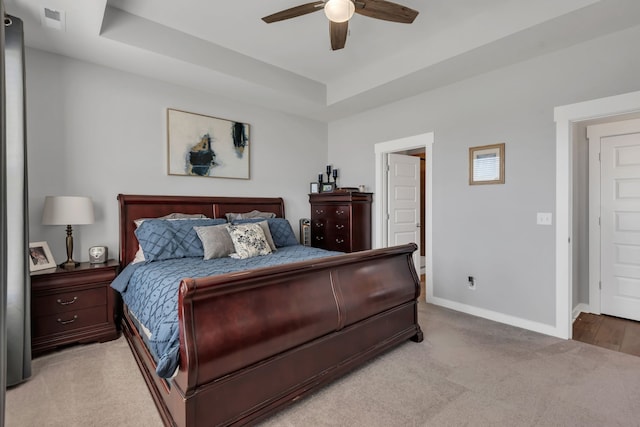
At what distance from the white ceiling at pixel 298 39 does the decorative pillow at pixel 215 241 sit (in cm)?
167

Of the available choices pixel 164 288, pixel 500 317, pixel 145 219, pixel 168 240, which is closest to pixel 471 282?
pixel 500 317

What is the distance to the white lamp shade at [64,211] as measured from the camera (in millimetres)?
2729

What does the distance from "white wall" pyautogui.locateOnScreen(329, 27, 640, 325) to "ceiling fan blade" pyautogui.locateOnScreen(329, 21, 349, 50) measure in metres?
Answer: 1.81

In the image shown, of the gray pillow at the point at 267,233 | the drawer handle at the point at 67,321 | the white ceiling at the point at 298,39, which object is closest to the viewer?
the white ceiling at the point at 298,39

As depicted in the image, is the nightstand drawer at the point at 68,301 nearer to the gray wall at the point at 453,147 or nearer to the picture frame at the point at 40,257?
the picture frame at the point at 40,257

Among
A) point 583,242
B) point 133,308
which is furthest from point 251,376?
point 583,242

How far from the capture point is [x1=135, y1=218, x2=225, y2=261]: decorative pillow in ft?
9.68

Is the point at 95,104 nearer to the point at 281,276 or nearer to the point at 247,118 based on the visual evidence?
the point at 247,118

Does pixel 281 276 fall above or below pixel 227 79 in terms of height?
below

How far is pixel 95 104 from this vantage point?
10.6 feet

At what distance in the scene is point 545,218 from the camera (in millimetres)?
3027

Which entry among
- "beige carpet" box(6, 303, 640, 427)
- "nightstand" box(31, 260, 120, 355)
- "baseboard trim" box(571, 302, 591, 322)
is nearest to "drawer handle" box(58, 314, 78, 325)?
"nightstand" box(31, 260, 120, 355)

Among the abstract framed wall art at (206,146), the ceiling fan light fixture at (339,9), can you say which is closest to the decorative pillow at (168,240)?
the abstract framed wall art at (206,146)

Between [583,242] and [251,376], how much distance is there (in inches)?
158
